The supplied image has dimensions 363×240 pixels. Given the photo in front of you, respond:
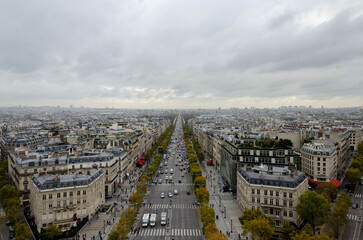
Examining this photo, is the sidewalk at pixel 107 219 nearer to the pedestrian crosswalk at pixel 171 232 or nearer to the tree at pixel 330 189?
the pedestrian crosswalk at pixel 171 232

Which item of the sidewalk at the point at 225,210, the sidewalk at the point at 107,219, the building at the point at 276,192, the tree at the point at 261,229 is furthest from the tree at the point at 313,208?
the sidewalk at the point at 107,219

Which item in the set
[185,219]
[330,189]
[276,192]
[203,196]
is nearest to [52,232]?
[185,219]

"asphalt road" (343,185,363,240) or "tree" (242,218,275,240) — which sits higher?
"tree" (242,218,275,240)

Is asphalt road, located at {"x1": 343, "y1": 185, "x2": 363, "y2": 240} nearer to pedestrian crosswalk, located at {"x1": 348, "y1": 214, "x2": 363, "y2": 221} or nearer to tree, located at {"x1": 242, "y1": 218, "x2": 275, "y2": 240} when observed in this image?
pedestrian crosswalk, located at {"x1": 348, "y1": 214, "x2": 363, "y2": 221}

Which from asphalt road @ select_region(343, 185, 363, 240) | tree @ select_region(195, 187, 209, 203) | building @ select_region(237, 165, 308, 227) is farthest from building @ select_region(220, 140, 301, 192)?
asphalt road @ select_region(343, 185, 363, 240)

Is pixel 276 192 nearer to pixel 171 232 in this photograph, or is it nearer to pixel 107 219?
pixel 171 232

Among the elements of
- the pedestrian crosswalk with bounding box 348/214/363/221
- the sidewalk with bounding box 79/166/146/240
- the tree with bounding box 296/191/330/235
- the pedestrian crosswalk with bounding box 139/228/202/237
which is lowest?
the pedestrian crosswalk with bounding box 348/214/363/221

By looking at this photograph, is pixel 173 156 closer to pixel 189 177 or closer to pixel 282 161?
pixel 189 177
